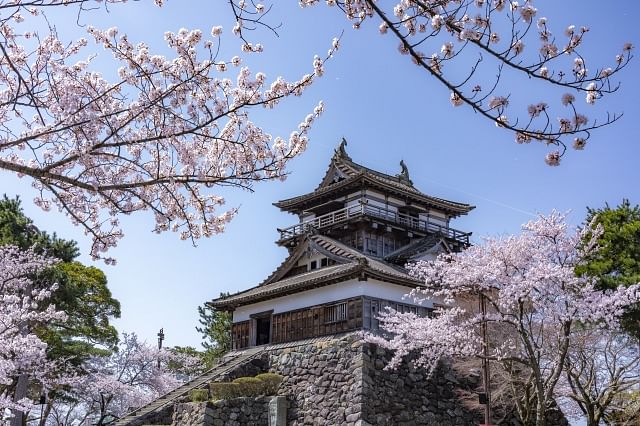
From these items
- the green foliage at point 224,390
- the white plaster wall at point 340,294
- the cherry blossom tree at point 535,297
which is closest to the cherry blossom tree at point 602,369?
the cherry blossom tree at point 535,297

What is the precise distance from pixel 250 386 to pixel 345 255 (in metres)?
6.20

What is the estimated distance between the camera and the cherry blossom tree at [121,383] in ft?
86.7

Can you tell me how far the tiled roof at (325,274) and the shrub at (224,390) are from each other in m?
4.55

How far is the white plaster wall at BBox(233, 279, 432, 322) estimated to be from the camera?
22.8 meters

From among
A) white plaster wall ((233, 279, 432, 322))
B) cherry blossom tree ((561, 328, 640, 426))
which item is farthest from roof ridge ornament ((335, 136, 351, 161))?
cherry blossom tree ((561, 328, 640, 426))

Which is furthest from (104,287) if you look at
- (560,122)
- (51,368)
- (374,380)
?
(560,122)

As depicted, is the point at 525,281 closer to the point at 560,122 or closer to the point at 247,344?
the point at 560,122

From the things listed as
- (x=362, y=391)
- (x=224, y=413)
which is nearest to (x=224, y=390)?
(x=224, y=413)

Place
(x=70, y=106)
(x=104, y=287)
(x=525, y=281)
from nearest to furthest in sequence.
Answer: (x=70, y=106), (x=525, y=281), (x=104, y=287)

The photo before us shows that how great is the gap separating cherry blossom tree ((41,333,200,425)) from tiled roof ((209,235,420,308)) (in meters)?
4.99

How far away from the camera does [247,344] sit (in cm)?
2719

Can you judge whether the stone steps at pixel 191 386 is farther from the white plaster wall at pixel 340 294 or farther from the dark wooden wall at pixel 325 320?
the white plaster wall at pixel 340 294

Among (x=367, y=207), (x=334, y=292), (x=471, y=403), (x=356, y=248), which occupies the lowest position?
(x=471, y=403)

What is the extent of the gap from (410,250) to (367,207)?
8.56ft
